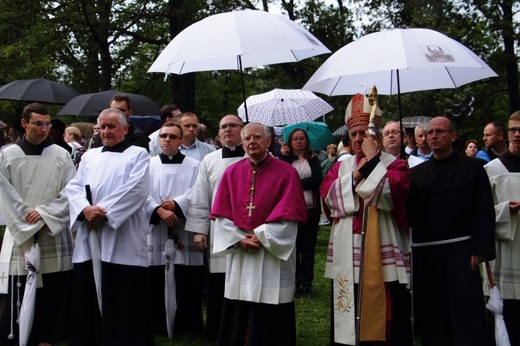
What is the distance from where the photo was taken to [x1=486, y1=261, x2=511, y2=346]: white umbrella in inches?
235

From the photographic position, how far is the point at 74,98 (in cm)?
1191

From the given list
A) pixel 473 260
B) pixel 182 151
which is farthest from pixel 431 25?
pixel 473 260

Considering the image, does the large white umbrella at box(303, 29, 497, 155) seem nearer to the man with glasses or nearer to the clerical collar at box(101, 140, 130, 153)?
the man with glasses

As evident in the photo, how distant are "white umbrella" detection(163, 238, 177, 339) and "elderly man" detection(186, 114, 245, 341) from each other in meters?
0.38

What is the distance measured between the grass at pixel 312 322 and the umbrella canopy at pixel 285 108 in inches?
104

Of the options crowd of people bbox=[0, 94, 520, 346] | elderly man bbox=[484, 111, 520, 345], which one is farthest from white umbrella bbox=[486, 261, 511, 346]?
elderly man bbox=[484, 111, 520, 345]

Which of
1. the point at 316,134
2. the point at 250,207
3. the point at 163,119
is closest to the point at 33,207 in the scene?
the point at 250,207

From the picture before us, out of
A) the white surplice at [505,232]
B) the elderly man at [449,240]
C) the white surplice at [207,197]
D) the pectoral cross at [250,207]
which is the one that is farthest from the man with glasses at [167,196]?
the white surplice at [505,232]

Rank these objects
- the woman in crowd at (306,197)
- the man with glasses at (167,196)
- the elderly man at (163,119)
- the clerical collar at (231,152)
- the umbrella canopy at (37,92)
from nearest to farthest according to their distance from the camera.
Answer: the clerical collar at (231,152) < the man with glasses at (167,196) < the elderly man at (163,119) < the woman in crowd at (306,197) < the umbrella canopy at (37,92)

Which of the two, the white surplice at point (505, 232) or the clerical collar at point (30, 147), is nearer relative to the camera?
the white surplice at point (505, 232)

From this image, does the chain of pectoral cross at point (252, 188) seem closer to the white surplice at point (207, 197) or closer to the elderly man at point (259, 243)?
the elderly man at point (259, 243)

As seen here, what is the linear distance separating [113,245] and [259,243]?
1.46m

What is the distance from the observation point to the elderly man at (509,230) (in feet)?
20.9

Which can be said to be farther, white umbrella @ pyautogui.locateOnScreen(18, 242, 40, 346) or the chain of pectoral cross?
white umbrella @ pyautogui.locateOnScreen(18, 242, 40, 346)
